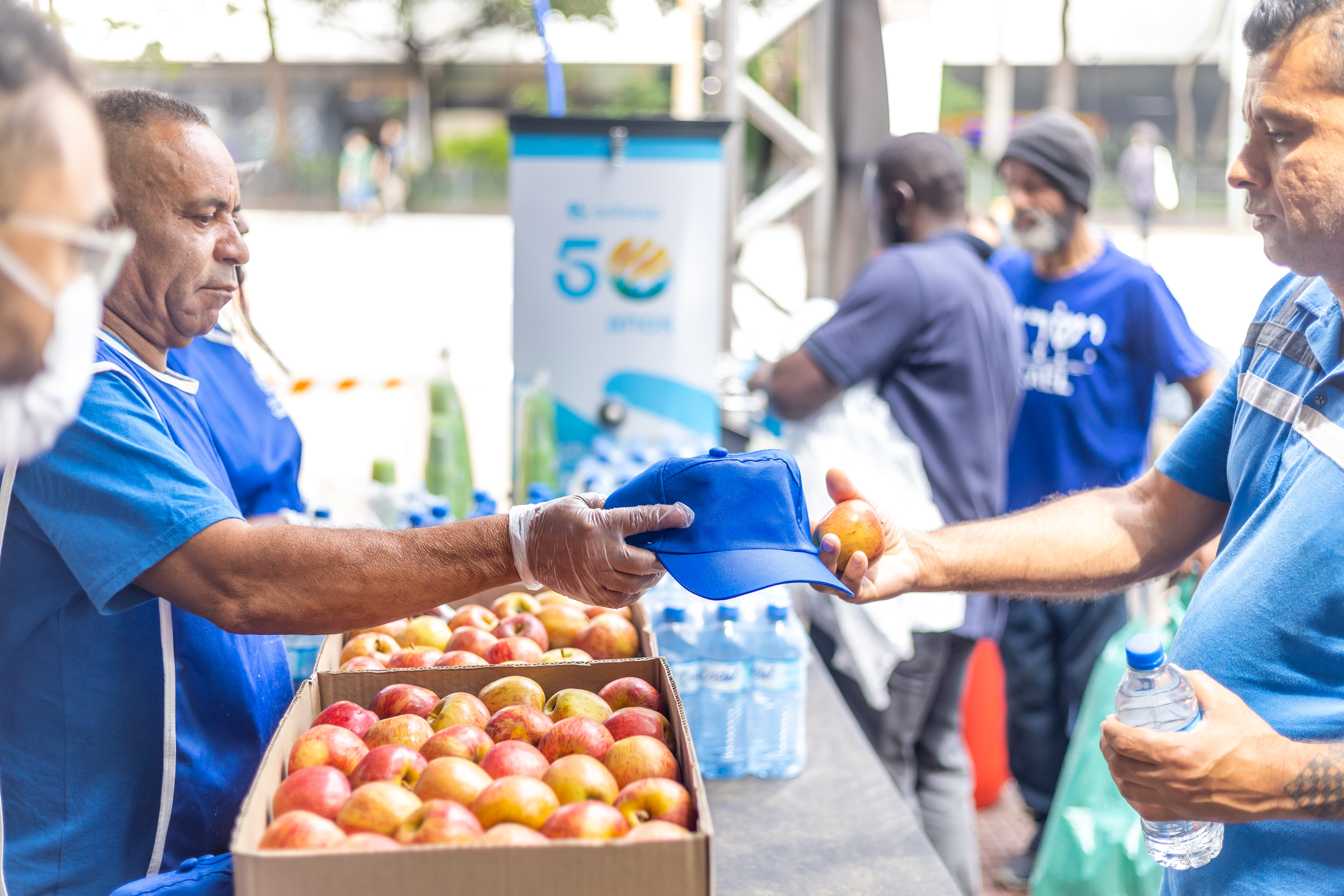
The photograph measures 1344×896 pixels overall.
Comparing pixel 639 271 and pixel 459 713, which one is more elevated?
pixel 639 271

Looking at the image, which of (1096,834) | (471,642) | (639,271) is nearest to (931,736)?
(1096,834)

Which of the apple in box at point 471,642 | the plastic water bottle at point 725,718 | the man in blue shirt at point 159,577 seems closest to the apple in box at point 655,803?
→ the man in blue shirt at point 159,577

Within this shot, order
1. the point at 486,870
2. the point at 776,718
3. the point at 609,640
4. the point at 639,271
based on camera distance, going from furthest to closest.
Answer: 1. the point at 639,271
2. the point at 776,718
3. the point at 609,640
4. the point at 486,870

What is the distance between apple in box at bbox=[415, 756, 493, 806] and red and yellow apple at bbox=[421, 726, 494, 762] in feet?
0.24

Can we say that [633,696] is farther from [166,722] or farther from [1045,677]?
[1045,677]

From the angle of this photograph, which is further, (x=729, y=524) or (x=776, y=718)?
(x=776, y=718)

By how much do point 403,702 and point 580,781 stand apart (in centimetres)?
42

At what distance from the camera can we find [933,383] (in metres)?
3.64

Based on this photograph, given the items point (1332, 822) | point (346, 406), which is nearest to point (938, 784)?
point (1332, 822)

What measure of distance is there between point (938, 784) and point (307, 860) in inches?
119

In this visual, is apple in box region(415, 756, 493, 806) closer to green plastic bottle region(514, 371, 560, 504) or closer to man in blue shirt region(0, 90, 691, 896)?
man in blue shirt region(0, 90, 691, 896)

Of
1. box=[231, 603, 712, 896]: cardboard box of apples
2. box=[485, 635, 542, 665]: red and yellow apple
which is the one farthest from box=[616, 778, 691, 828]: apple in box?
box=[485, 635, 542, 665]: red and yellow apple

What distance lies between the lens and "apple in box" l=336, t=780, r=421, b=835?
1.32 meters

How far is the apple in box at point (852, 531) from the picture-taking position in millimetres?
1996
